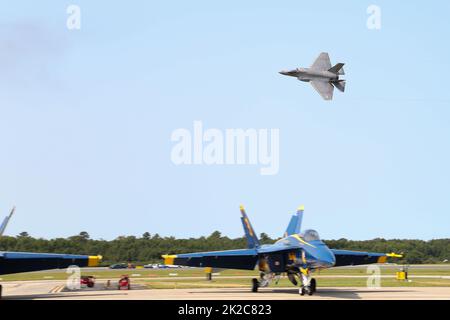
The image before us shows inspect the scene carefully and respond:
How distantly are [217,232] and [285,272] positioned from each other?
72463mm

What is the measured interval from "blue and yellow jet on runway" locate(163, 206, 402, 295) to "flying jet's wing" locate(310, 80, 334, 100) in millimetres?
11804

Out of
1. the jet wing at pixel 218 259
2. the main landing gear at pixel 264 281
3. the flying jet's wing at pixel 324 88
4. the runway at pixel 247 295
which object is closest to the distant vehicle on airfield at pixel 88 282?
the runway at pixel 247 295

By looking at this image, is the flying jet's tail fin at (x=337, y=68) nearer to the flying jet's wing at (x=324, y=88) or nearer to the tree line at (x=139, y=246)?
the flying jet's wing at (x=324, y=88)

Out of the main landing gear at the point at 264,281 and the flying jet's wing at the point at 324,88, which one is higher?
the flying jet's wing at the point at 324,88

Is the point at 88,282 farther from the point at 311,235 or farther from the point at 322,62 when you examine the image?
the point at 322,62

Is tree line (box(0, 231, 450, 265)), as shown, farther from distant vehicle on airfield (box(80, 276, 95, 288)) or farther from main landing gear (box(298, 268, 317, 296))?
main landing gear (box(298, 268, 317, 296))

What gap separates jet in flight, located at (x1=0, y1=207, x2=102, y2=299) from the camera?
114 ft

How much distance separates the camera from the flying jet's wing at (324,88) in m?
49.2

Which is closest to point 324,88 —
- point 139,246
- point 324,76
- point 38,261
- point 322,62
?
point 324,76
